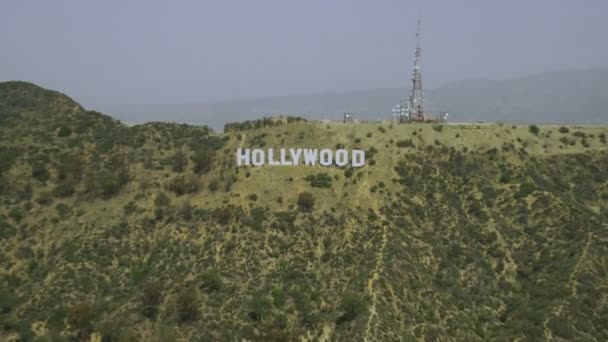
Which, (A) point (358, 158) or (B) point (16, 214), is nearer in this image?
(B) point (16, 214)

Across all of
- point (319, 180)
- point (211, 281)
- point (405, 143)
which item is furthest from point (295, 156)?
point (211, 281)

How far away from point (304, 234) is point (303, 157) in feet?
44.7

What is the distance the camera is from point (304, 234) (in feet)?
193

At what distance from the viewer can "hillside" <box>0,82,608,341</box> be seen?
49.2 meters

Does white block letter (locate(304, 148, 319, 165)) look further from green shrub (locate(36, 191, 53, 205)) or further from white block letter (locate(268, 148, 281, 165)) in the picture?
green shrub (locate(36, 191, 53, 205))

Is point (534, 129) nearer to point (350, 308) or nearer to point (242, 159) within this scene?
point (242, 159)

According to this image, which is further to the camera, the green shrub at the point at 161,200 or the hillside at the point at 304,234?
the green shrub at the point at 161,200

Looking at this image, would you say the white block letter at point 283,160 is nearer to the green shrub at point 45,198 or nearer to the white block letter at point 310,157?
the white block letter at point 310,157

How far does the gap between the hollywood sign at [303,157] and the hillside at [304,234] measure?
4.13ft

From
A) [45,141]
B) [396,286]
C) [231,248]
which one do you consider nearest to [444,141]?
[396,286]

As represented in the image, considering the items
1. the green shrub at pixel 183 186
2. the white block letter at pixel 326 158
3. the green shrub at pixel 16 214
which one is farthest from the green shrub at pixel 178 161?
the white block letter at pixel 326 158

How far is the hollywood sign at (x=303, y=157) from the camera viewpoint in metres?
68.2

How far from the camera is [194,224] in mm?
60469

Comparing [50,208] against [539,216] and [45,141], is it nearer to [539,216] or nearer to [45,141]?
[45,141]
